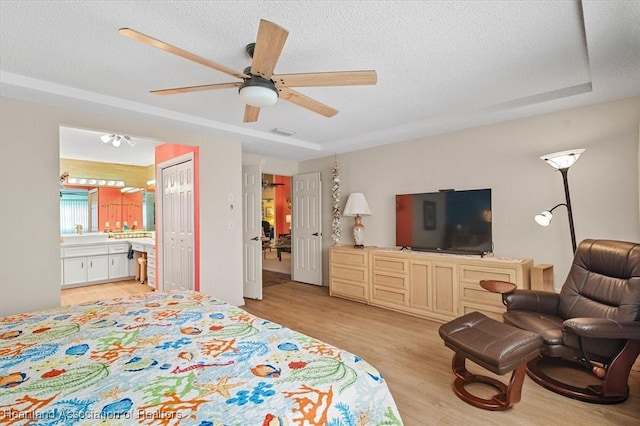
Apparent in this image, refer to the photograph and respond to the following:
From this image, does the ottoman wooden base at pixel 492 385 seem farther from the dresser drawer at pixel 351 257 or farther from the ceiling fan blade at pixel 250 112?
the ceiling fan blade at pixel 250 112

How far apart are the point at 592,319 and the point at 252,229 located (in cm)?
424

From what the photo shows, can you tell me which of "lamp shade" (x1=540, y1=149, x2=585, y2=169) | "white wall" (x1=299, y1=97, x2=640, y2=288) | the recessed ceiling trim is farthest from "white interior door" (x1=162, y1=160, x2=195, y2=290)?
"lamp shade" (x1=540, y1=149, x2=585, y2=169)

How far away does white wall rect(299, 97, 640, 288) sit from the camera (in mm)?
2920

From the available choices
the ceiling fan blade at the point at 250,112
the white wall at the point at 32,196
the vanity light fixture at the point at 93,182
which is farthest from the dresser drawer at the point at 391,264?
the vanity light fixture at the point at 93,182

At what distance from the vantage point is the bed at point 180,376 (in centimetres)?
96

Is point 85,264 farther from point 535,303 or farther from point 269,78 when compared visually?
point 535,303

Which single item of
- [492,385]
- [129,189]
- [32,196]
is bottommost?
[492,385]

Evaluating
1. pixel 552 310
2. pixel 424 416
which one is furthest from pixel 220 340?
pixel 552 310

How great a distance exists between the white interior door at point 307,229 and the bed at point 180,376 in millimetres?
3963

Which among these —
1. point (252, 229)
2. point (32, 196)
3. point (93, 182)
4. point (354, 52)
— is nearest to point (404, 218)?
point (252, 229)

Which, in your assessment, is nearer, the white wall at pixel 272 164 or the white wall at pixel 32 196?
the white wall at pixel 32 196

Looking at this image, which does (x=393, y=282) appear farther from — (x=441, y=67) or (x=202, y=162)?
(x=202, y=162)

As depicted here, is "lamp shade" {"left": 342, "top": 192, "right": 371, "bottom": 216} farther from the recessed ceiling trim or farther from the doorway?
the doorway

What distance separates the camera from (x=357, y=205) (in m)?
4.82
